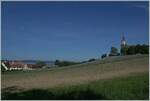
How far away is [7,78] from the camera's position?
1008 centimetres

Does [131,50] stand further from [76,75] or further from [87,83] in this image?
[87,83]

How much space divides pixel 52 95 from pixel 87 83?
1.30 m

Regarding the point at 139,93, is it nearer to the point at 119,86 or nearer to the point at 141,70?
the point at 119,86

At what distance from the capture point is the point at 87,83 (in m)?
8.44

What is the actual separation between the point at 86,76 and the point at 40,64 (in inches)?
108

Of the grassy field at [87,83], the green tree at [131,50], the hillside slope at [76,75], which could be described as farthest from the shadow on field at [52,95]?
the green tree at [131,50]

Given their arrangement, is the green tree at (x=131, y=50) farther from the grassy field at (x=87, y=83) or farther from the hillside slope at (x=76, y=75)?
the grassy field at (x=87, y=83)

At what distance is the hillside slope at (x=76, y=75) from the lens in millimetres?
8977

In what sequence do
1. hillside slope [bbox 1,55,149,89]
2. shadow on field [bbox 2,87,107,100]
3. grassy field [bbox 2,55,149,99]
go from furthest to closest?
hillside slope [bbox 1,55,149,89] < grassy field [bbox 2,55,149,99] < shadow on field [bbox 2,87,107,100]

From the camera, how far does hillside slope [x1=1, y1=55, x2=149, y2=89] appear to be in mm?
8977

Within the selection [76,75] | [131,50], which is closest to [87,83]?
[76,75]

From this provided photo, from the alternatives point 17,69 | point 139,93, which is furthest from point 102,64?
point 139,93

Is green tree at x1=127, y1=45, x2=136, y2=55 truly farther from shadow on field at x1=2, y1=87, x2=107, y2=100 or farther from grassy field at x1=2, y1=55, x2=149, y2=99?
shadow on field at x1=2, y1=87, x2=107, y2=100

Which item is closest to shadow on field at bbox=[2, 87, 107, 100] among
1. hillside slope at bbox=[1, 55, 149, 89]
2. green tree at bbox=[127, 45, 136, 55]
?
hillside slope at bbox=[1, 55, 149, 89]
